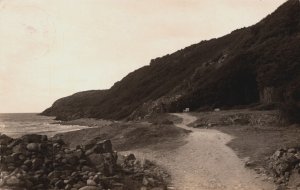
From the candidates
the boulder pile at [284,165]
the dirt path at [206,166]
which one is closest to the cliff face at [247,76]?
the dirt path at [206,166]

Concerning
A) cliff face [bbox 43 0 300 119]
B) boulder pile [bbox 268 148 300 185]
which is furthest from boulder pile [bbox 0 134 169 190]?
cliff face [bbox 43 0 300 119]

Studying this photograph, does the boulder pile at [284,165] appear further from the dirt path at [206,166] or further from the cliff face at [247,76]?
the cliff face at [247,76]

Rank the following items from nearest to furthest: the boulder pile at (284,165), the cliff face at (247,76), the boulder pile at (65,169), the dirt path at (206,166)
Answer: the boulder pile at (65,169) → the dirt path at (206,166) → the boulder pile at (284,165) → the cliff face at (247,76)

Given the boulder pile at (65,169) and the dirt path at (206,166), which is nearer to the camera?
the boulder pile at (65,169)

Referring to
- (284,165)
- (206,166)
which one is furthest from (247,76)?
(284,165)

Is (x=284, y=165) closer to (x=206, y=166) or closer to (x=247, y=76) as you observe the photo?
(x=206, y=166)

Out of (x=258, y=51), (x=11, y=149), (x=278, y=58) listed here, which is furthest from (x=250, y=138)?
(x=258, y=51)
